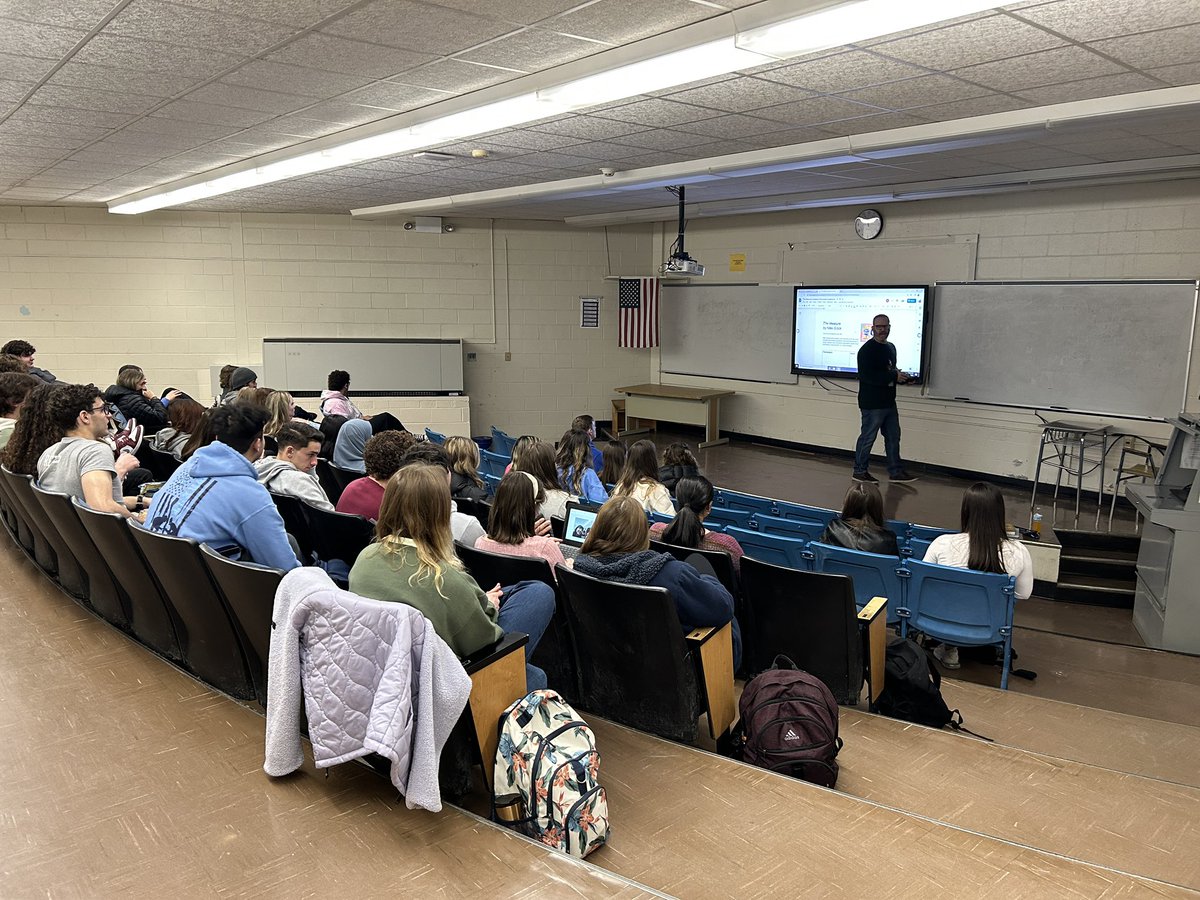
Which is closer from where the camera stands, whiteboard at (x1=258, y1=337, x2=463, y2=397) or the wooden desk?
whiteboard at (x1=258, y1=337, x2=463, y2=397)

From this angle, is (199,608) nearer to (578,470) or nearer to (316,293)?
(578,470)

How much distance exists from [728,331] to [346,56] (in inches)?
336

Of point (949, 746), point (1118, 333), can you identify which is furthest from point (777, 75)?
point (1118, 333)

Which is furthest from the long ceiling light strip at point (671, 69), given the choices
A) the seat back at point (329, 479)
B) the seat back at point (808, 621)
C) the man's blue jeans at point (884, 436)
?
the man's blue jeans at point (884, 436)

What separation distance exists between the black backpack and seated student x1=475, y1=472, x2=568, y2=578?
143 cm

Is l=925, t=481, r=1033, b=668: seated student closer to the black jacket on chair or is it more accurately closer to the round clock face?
the black jacket on chair

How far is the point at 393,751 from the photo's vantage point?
220 cm

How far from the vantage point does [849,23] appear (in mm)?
3385

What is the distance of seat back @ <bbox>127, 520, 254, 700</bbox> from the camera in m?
2.81

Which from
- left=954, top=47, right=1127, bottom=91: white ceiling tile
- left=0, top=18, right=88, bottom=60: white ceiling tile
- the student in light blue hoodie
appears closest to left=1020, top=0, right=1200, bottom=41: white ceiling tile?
left=954, top=47, right=1127, bottom=91: white ceiling tile

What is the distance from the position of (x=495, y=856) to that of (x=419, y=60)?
3.49 metres

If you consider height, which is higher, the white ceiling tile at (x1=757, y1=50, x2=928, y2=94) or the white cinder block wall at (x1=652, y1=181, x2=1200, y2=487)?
the white ceiling tile at (x1=757, y1=50, x2=928, y2=94)

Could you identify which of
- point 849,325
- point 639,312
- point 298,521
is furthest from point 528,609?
point 639,312

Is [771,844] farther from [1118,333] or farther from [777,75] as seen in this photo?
[1118,333]
